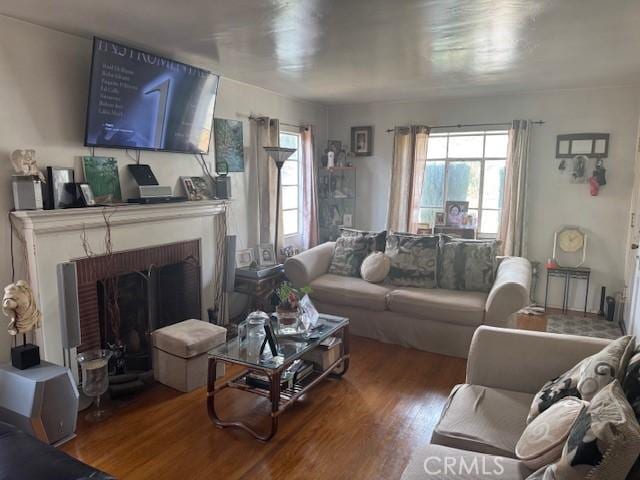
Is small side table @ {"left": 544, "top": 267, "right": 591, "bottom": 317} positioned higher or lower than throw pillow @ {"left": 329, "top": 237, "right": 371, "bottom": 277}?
lower

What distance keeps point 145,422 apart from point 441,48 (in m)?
3.02

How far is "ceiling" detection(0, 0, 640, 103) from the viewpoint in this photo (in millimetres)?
2287

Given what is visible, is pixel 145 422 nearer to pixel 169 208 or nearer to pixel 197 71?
pixel 169 208

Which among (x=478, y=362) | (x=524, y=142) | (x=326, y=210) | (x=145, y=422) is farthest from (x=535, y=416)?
(x=326, y=210)

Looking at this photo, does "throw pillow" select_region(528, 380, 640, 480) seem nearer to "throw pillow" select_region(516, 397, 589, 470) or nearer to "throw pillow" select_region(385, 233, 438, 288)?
"throw pillow" select_region(516, 397, 589, 470)

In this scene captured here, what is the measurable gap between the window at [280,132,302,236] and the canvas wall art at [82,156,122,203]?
7.10 feet

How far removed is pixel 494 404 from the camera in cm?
200

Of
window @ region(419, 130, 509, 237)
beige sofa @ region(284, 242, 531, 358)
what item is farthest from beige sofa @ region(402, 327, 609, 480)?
window @ region(419, 130, 509, 237)

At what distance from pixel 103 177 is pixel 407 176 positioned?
3.43m

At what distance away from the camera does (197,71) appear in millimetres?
3459

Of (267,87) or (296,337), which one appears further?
(267,87)

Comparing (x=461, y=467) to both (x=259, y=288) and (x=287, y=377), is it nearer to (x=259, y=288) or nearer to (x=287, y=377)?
(x=287, y=377)

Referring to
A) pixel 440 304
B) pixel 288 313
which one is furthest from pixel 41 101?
pixel 440 304

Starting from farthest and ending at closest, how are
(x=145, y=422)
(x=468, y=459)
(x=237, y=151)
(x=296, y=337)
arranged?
(x=237, y=151)
(x=296, y=337)
(x=145, y=422)
(x=468, y=459)
